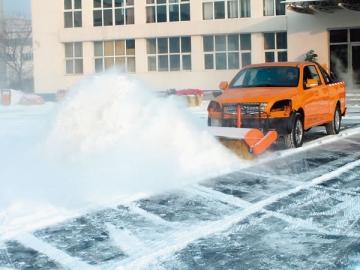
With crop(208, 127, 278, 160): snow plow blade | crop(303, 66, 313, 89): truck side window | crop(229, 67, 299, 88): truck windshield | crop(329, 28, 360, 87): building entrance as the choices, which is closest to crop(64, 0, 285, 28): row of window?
crop(329, 28, 360, 87): building entrance

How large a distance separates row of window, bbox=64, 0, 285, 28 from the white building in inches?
2.1

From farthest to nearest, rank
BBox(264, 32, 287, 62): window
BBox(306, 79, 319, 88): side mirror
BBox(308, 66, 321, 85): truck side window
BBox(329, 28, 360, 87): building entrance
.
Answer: BBox(264, 32, 287, 62): window < BBox(329, 28, 360, 87): building entrance < BBox(308, 66, 321, 85): truck side window < BBox(306, 79, 319, 88): side mirror

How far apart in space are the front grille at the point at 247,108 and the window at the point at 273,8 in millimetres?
23751

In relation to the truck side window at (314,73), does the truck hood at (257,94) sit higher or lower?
lower

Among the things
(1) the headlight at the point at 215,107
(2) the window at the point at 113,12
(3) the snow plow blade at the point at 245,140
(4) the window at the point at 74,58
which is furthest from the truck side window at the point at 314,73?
(4) the window at the point at 74,58

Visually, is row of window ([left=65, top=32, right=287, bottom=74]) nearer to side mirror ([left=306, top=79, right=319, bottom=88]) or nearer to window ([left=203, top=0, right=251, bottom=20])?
window ([left=203, top=0, right=251, bottom=20])

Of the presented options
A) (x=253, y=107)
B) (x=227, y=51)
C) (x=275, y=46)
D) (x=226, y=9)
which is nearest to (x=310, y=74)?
(x=253, y=107)

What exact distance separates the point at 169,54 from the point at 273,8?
6695 millimetres

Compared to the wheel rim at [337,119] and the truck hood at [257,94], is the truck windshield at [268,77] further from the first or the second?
the wheel rim at [337,119]

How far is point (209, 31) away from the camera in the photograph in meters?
36.3

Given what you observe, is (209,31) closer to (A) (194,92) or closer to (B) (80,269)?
(A) (194,92)

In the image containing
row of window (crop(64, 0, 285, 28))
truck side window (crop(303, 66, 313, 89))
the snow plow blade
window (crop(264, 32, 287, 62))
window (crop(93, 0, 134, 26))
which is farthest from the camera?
window (crop(93, 0, 134, 26))

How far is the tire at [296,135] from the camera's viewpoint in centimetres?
1248

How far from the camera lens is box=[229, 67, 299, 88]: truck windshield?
13234 millimetres
